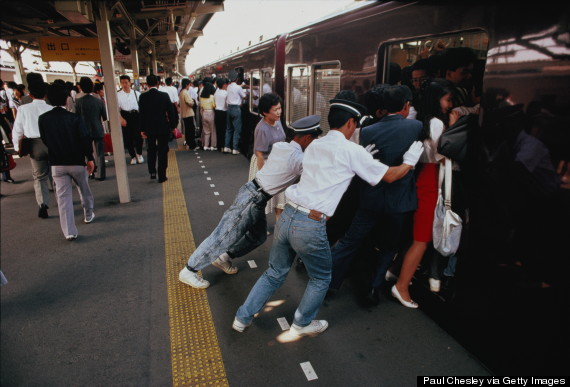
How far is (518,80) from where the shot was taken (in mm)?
2078

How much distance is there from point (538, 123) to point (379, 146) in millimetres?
1031

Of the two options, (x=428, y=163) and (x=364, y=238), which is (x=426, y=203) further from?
(x=364, y=238)

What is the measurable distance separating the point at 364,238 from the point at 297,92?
3468 millimetres

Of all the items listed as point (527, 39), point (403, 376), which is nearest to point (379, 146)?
point (527, 39)

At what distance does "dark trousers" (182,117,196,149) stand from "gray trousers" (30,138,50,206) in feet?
15.1

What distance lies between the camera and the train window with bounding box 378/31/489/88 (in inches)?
98.6

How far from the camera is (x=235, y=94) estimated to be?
336 inches

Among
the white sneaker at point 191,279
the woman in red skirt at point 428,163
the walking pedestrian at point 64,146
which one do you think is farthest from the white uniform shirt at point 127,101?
the woman in red skirt at point 428,163

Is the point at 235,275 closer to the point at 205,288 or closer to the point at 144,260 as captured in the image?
the point at 205,288

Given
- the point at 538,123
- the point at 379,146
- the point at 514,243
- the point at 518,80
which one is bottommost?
the point at 514,243

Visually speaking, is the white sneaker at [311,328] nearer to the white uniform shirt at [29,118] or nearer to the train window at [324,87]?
the train window at [324,87]

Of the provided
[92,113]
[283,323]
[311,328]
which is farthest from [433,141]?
[92,113]

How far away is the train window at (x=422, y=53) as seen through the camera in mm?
2504

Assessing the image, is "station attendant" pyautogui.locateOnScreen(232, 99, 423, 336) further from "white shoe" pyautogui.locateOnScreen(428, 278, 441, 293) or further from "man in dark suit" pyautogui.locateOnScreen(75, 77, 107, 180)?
"man in dark suit" pyautogui.locateOnScreen(75, 77, 107, 180)
